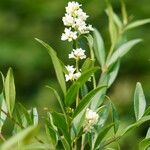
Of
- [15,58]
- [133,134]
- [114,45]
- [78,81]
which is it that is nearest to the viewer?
[78,81]

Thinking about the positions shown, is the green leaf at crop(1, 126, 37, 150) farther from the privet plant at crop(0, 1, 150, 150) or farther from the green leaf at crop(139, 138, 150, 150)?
the green leaf at crop(139, 138, 150, 150)

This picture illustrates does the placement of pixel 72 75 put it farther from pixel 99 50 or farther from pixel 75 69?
pixel 99 50

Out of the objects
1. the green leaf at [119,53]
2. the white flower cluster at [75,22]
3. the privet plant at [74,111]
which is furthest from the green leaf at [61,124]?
the green leaf at [119,53]

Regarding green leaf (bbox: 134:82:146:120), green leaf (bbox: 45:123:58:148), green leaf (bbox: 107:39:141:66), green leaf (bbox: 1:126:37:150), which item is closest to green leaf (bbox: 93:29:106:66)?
green leaf (bbox: 107:39:141:66)

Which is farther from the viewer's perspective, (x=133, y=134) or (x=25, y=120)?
(x=133, y=134)

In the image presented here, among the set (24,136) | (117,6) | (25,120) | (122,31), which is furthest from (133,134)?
(24,136)

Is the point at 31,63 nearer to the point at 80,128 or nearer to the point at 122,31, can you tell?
the point at 122,31

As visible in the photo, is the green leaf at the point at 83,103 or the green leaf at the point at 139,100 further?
the green leaf at the point at 139,100

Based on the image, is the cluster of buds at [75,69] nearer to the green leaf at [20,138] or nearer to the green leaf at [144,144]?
the green leaf at [144,144]
